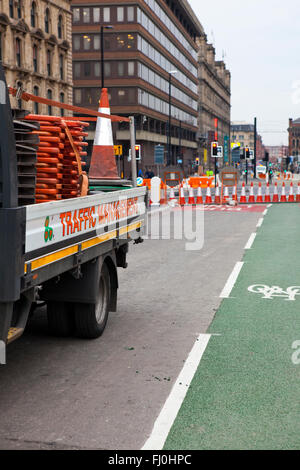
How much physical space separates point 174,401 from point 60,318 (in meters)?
2.08

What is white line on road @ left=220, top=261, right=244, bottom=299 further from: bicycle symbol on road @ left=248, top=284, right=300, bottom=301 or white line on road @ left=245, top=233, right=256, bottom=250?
white line on road @ left=245, top=233, right=256, bottom=250

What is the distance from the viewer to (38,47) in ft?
155

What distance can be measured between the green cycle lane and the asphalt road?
27 centimetres

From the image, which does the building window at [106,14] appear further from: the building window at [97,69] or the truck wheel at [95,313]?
the truck wheel at [95,313]

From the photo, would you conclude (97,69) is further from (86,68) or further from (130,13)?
(130,13)

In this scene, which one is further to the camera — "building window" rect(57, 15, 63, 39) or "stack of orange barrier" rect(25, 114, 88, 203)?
"building window" rect(57, 15, 63, 39)

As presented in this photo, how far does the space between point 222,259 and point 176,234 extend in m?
4.86

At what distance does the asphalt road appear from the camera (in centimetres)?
441

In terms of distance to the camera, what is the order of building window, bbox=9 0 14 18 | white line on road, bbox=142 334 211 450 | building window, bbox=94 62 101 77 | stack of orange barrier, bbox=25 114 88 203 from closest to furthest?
1. white line on road, bbox=142 334 211 450
2. stack of orange barrier, bbox=25 114 88 203
3. building window, bbox=9 0 14 18
4. building window, bbox=94 62 101 77

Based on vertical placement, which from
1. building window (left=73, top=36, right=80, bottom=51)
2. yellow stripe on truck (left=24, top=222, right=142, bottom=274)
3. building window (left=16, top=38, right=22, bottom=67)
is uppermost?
building window (left=73, top=36, right=80, bottom=51)

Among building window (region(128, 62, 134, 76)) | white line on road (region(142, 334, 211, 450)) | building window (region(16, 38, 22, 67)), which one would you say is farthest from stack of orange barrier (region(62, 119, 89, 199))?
building window (region(128, 62, 134, 76))

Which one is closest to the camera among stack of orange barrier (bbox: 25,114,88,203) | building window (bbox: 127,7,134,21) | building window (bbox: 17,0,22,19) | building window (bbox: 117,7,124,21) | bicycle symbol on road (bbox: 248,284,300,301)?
stack of orange barrier (bbox: 25,114,88,203)

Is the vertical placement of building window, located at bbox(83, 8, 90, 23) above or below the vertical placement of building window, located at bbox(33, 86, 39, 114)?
above

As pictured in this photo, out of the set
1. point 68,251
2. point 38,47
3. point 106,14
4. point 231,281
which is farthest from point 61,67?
point 68,251
